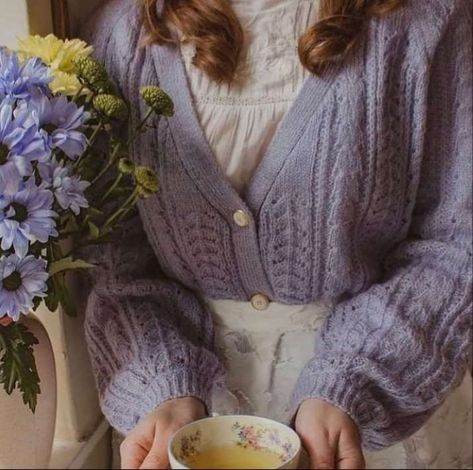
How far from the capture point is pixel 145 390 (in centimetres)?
85

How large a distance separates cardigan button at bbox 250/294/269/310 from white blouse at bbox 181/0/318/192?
0.47ft

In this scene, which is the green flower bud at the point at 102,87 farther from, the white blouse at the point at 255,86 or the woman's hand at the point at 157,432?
the woman's hand at the point at 157,432

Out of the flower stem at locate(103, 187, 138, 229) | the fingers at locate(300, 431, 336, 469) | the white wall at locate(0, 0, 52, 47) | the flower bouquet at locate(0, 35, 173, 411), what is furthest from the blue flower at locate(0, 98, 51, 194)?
the fingers at locate(300, 431, 336, 469)

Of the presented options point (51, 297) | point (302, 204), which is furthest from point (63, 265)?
point (302, 204)

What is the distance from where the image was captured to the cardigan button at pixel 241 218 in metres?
0.86

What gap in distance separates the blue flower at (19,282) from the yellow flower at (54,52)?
0.15 meters

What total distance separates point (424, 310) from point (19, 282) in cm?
40

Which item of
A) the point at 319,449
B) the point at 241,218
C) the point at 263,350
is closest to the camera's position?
the point at 319,449

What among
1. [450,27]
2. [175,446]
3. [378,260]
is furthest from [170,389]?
[450,27]

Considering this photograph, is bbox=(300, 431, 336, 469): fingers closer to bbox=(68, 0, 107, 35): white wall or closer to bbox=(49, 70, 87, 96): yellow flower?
bbox=(49, 70, 87, 96): yellow flower

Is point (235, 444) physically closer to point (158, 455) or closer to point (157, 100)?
point (158, 455)

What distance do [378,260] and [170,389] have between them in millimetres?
272

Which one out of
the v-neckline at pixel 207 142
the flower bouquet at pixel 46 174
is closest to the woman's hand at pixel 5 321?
the flower bouquet at pixel 46 174

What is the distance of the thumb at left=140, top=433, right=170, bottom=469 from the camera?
2.40ft
